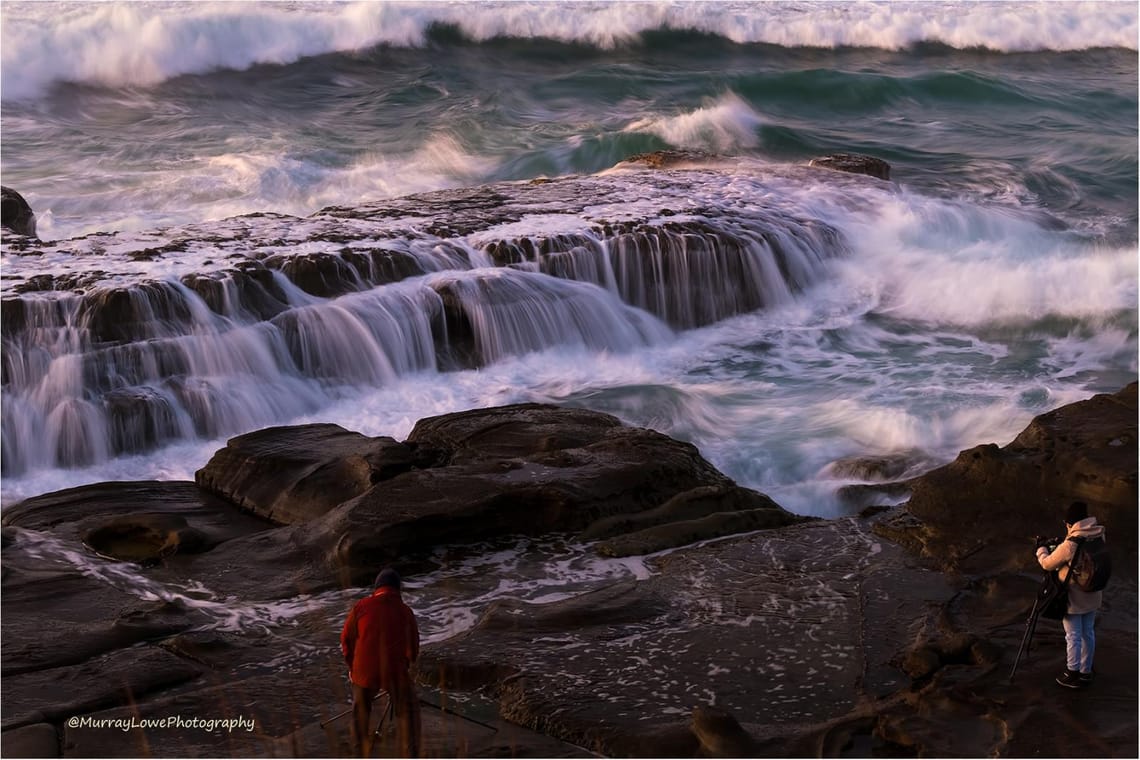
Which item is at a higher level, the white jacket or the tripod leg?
the white jacket

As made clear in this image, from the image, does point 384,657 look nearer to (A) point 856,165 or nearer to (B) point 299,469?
(B) point 299,469

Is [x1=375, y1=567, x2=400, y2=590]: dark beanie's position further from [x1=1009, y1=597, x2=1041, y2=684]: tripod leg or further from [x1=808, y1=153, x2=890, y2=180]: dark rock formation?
[x1=808, y1=153, x2=890, y2=180]: dark rock formation

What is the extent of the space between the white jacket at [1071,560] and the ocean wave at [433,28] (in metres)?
25.4

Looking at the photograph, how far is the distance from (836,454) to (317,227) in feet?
22.7

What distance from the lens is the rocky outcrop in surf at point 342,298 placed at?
12.1 meters

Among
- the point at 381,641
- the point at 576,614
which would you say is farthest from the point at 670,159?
the point at 381,641

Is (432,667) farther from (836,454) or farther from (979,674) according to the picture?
(836,454)

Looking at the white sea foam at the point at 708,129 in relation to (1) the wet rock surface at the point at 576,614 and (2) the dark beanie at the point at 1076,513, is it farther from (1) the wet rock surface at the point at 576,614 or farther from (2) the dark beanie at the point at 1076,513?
(2) the dark beanie at the point at 1076,513

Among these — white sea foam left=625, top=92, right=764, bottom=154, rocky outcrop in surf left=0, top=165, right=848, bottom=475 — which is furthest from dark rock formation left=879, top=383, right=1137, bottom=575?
white sea foam left=625, top=92, right=764, bottom=154

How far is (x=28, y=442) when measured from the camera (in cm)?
1154

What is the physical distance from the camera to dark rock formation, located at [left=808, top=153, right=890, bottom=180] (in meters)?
21.6

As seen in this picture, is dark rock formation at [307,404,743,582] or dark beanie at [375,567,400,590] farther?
dark rock formation at [307,404,743,582]

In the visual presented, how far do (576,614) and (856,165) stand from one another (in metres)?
15.3

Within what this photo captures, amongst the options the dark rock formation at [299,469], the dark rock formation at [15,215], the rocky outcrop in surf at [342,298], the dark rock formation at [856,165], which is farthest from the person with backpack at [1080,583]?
the dark rock formation at [856,165]
